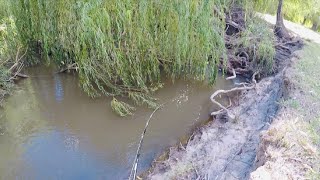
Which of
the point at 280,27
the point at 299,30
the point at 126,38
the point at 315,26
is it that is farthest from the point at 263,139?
the point at 315,26

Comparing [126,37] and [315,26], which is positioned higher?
[126,37]

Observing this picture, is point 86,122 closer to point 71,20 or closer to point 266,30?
point 71,20

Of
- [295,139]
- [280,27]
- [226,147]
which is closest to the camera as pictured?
[295,139]

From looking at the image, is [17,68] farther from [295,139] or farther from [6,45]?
[295,139]

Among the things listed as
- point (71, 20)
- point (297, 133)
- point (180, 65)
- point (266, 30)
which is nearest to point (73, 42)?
point (71, 20)

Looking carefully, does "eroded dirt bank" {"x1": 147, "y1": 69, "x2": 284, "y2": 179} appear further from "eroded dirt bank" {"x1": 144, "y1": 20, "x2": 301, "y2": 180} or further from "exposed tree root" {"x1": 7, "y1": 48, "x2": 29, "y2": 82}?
"exposed tree root" {"x1": 7, "y1": 48, "x2": 29, "y2": 82}

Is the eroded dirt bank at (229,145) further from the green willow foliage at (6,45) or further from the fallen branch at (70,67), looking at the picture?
the green willow foliage at (6,45)

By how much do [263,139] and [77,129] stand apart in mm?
2972

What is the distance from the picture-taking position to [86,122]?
5816 millimetres

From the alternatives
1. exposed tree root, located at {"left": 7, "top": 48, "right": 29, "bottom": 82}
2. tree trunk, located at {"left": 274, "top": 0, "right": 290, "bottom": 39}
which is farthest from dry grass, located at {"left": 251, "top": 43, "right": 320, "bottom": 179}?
exposed tree root, located at {"left": 7, "top": 48, "right": 29, "bottom": 82}

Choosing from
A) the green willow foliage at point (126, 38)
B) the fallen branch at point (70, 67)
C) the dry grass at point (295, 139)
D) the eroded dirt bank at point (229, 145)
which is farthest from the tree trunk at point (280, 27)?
the fallen branch at point (70, 67)

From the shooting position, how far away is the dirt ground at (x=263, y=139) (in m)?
3.53

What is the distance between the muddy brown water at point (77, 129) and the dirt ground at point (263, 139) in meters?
0.48

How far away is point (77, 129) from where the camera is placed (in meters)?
5.63
